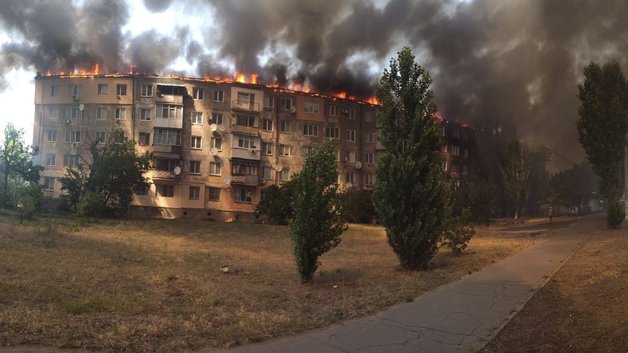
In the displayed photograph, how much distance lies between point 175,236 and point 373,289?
20.6m

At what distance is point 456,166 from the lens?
8219 centimetres

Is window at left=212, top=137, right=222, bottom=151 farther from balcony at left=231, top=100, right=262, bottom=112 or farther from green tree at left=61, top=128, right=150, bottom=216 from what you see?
green tree at left=61, top=128, right=150, bottom=216

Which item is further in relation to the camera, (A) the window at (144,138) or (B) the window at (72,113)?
(B) the window at (72,113)

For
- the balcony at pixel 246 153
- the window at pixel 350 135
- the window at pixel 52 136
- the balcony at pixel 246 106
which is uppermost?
the balcony at pixel 246 106

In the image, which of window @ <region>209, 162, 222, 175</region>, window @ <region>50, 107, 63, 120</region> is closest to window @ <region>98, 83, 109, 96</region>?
window @ <region>50, 107, 63, 120</region>

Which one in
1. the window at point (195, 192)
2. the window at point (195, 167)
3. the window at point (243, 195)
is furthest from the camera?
the window at point (243, 195)

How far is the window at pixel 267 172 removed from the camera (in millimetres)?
58750

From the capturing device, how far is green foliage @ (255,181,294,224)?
47375 mm

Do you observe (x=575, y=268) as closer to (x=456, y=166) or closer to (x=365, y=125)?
(x=365, y=125)

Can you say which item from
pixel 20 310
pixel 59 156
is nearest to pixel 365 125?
pixel 59 156

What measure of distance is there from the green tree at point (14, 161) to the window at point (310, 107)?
102 ft

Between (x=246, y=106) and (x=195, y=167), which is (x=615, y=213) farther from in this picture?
(x=195, y=167)

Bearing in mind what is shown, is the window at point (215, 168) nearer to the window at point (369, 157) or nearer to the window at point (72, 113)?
the window at point (72, 113)

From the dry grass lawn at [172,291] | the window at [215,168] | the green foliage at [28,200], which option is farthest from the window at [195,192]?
the dry grass lawn at [172,291]
